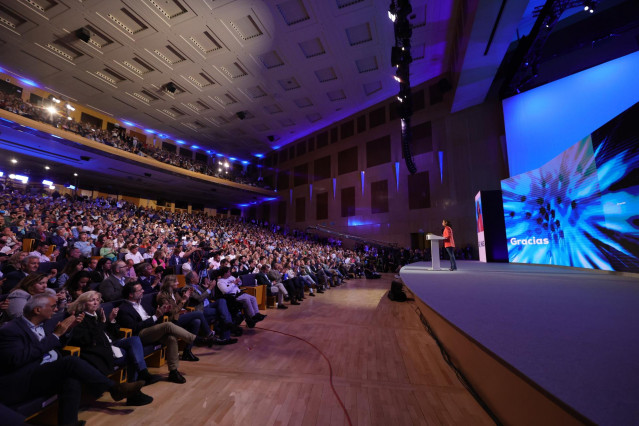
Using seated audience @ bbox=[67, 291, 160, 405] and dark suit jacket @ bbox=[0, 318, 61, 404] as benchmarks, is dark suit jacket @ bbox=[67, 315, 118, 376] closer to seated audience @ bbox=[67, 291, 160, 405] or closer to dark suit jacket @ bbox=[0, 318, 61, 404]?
seated audience @ bbox=[67, 291, 160, 405]

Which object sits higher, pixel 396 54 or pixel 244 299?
pixel 396 54

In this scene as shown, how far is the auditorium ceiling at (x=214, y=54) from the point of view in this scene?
25.8 ft

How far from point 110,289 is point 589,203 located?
665cm

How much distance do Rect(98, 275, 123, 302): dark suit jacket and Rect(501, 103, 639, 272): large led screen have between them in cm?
624

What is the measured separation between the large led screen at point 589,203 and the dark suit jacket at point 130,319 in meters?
5.73

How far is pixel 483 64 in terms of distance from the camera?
840 cm

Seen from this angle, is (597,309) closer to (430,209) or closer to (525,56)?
(525,56)

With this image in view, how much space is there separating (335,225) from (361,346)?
1228 cm

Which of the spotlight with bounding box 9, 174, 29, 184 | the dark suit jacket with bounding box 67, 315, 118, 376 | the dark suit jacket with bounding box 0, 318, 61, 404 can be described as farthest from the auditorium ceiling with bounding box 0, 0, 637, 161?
the dark suit jacket with bounding box 0, 318, 61, 404

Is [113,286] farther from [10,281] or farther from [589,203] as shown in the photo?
[589,203]

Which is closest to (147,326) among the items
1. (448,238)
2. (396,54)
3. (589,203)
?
(448,238)

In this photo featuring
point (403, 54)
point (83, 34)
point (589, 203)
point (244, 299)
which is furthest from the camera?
point (83, 34)

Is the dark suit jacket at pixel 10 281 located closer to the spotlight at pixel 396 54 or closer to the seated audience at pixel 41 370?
the seated audience at pixel 41 370

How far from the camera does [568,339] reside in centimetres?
125
